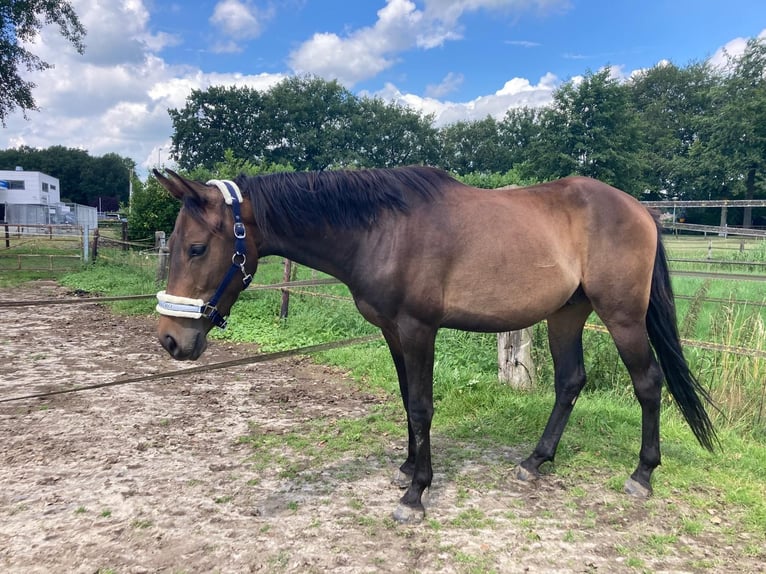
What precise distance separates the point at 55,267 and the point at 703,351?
16015mm

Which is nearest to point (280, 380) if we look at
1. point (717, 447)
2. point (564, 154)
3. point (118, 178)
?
point (717, 447)

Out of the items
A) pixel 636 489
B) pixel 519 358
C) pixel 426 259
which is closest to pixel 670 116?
pixel 519 358

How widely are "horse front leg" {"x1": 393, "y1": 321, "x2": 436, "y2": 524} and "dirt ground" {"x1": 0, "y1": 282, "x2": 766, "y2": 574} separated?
101mm

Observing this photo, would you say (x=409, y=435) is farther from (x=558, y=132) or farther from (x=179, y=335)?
(x=558, y=132)

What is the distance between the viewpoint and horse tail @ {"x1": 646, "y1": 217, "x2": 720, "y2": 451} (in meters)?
3.03

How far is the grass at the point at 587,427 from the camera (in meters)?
2.79

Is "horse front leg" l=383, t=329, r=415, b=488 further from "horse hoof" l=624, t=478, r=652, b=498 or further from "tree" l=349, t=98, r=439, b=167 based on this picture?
"tree" l=349, t=98, r=439, b=167

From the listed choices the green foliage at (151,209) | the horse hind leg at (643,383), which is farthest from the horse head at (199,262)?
the green foliage at (151,209)

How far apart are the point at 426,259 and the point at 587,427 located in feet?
7.37

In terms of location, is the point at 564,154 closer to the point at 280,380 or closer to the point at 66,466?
the point at 280,380

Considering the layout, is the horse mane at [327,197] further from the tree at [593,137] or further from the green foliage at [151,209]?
the tree at [593,137]

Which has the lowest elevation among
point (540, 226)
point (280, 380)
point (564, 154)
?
point (280, 380)

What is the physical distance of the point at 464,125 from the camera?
53.6 metres

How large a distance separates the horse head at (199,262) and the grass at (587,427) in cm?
128
